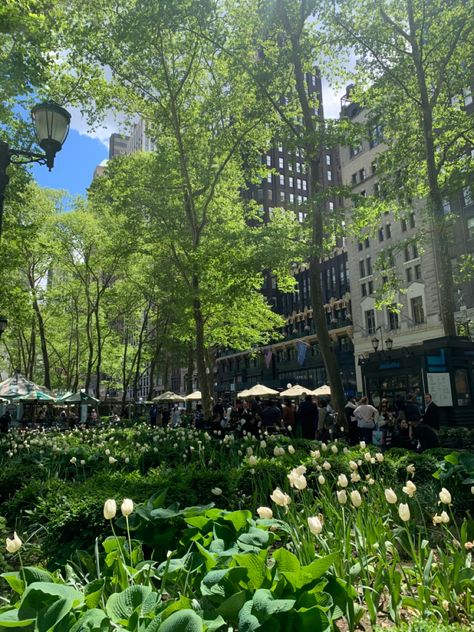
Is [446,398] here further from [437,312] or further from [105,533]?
[437,312]

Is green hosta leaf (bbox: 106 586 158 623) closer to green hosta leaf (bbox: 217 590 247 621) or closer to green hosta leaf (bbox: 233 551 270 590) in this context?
green hosta leaf (bbox: 217 590 247 621)

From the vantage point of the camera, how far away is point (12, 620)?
75.1 inches

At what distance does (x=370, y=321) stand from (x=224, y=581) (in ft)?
157

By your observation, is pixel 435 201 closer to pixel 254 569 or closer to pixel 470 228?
pixel 254 569

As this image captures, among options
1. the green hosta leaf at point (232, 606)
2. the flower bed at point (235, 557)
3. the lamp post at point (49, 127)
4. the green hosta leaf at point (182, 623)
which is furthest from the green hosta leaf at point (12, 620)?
the lamp post at point (49, 127)

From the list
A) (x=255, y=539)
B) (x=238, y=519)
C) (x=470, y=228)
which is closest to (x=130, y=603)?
(x=255, y=539)

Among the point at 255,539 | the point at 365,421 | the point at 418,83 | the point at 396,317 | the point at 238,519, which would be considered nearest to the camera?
the point at 255,539

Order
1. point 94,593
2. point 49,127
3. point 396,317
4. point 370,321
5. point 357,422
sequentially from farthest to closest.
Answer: point 370,321
point 396,317
point 357,422
point 49,127
point 94,593

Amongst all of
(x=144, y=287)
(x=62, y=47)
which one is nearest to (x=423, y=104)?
(x=62, y=47)

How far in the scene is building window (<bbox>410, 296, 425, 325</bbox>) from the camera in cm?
4144

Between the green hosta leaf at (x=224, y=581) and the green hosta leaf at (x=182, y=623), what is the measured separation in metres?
0.45

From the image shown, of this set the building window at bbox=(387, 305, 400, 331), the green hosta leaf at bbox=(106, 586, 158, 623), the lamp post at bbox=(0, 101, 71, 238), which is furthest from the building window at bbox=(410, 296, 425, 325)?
the green hosta leaf at bbox=(106, 586, 158, 623)

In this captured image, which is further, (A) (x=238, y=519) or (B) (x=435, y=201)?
(B) (x=435, y=201)

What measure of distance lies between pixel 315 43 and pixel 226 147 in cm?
552
